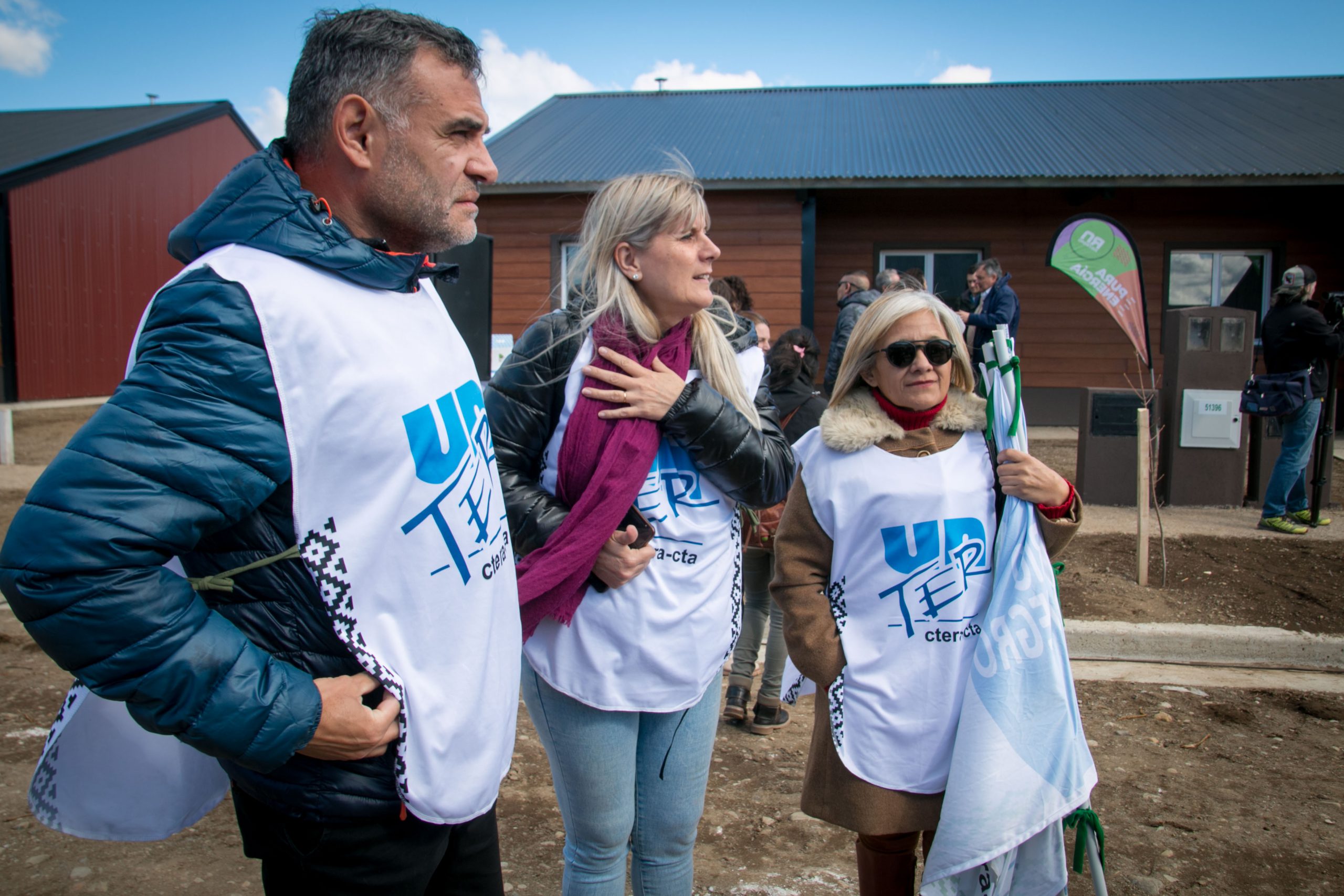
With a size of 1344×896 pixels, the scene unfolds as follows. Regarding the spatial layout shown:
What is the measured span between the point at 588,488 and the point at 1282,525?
671 cm

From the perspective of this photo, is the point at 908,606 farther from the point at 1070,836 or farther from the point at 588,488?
the point at 1070,836

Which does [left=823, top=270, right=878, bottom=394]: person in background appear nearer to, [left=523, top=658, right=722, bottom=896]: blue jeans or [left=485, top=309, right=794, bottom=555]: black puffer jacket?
[left=485, top=309, right=794, bottom=555]: black puffer jacket

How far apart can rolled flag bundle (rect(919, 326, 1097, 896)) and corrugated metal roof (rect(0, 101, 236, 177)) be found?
18414 millimetres

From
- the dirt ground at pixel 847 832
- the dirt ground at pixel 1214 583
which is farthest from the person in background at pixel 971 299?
the dirt ground at pixel 847 832

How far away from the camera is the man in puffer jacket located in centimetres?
107

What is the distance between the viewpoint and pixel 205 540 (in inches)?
48.6

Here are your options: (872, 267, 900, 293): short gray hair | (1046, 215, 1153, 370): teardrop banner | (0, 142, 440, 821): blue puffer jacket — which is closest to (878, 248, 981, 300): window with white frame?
(872, 267, 900, 293): short gray hair

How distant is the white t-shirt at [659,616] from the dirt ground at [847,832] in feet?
3.81

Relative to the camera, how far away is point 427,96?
141cm

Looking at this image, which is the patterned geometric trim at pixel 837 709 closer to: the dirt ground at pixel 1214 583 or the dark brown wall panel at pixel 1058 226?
the dirt ground at pixel 1214 583

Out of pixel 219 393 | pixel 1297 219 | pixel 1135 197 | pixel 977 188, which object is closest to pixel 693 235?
pixel 219 393

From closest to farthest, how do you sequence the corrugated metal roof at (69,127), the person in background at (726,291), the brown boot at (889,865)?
1. the brown boot at (889,865)
2. the person in background at (726,291)
3. the corrugated metal roof at (69,127)

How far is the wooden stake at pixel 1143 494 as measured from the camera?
5.18m

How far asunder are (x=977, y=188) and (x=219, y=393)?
41.6 feet
